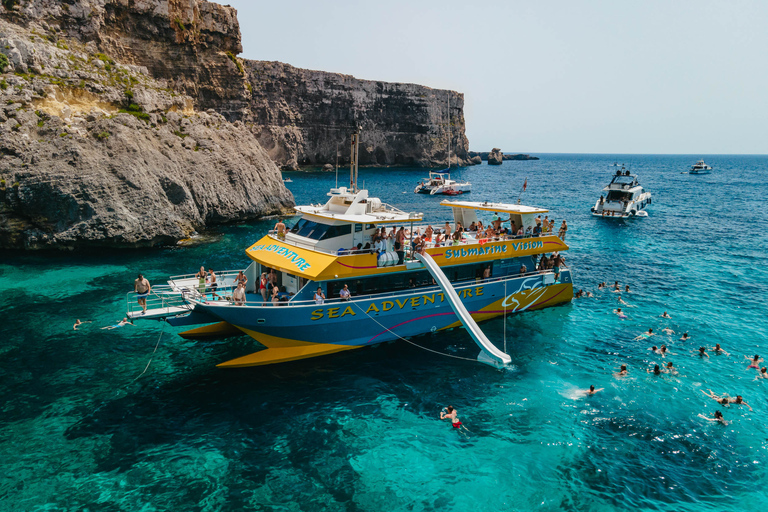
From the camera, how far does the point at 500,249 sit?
2309cm

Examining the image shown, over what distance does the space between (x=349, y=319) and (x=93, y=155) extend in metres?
24.8

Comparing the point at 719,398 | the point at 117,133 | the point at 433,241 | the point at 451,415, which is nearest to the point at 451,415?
the point at 451,415

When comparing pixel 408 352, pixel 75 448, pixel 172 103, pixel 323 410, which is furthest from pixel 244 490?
pixel 172 103

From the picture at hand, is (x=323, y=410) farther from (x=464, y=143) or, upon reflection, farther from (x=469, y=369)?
(x=464, y=143)

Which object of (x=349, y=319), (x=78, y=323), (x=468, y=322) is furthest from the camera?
(x=78, y=323)

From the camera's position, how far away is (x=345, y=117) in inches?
4685

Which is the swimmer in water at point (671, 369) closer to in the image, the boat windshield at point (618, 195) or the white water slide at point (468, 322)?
the white water slide at point (468, 322)

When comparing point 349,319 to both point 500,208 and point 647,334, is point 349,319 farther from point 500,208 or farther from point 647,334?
point 647,334

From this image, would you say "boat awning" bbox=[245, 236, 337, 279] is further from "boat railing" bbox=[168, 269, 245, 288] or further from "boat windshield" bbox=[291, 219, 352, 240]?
"boat railing" bbox=[168, 269, 245, 288]

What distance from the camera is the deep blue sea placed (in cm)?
1238

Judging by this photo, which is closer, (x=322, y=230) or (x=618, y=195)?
(x=322, y=230)

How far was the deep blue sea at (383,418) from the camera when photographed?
1238 cm

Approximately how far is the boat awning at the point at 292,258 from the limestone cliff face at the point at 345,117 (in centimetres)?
9325

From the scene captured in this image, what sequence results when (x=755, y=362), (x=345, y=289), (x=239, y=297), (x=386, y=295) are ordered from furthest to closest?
(x=386, y=295) → (x=755, y=362) → (x=345, y=289) → (x=239, y=297)
